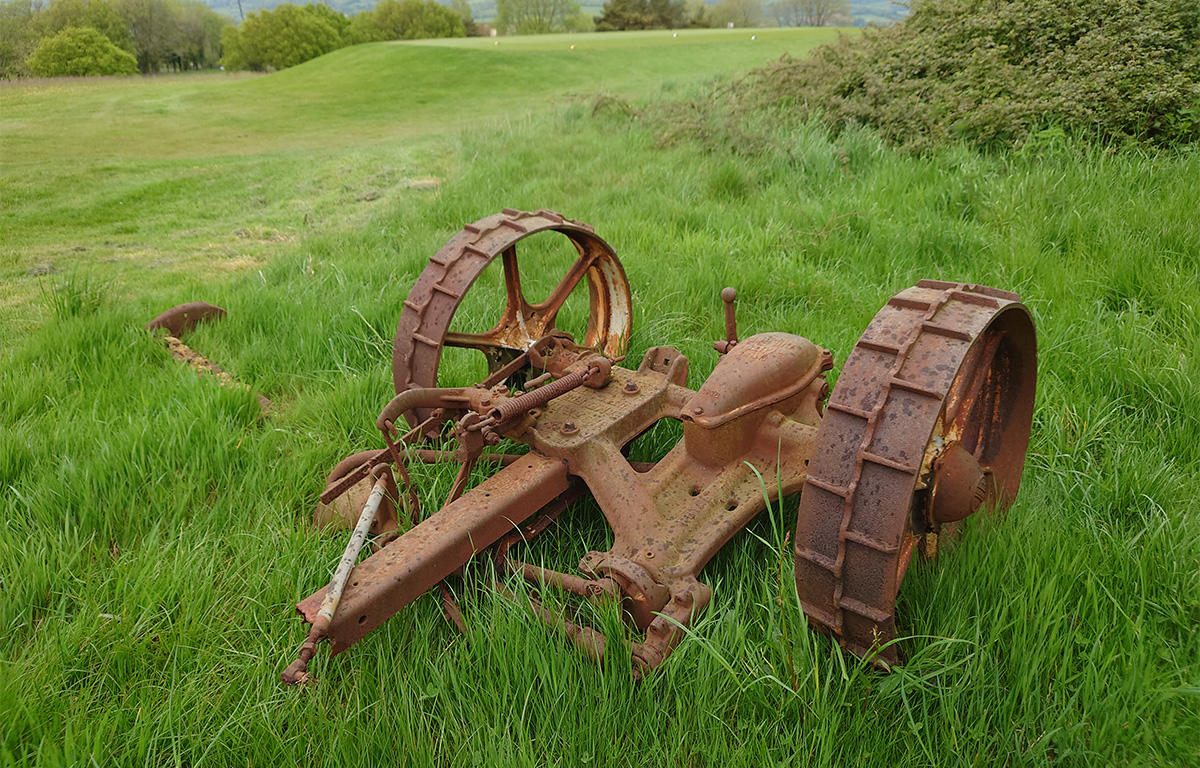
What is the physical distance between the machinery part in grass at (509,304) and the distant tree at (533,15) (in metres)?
30.3

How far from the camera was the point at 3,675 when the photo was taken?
1.84 m

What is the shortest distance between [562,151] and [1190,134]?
5.40 m

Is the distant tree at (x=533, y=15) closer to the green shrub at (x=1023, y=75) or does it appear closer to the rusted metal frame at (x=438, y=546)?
the green shrub at (x=1023, y=75)

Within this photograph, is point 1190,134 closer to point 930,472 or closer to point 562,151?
point 930,472

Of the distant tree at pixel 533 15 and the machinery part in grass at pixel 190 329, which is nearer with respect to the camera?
the machinery part in grass at pixel 190 329

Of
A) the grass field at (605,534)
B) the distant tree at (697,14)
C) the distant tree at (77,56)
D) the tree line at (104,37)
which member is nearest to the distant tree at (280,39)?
the tree line at (104,37)

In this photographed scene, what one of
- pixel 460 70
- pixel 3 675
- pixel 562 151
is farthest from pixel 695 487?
pixel 460 70

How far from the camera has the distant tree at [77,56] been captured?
5.88 m

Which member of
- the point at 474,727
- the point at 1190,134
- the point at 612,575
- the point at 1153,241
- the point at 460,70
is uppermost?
the point at 460,70

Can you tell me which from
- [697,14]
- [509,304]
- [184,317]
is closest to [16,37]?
[184,317]

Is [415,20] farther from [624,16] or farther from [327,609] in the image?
[327,609]

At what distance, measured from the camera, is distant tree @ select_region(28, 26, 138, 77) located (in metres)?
5.88

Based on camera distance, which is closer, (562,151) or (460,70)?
(562,151)

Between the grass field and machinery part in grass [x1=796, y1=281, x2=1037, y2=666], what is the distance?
0.13 meters
